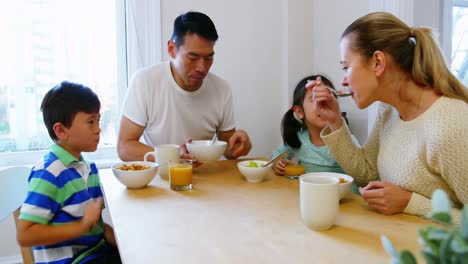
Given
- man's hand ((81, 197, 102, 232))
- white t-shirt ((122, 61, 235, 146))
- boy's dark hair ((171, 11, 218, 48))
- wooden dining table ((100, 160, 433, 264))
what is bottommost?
man's hand ((81, 197, 102, 232))

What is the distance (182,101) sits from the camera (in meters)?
1.98

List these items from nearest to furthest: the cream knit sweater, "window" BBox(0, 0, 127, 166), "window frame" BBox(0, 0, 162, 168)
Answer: the cream knit sweater < "window" BBox(0, 0, 127, 166) < "window frame" BBox(0, 0, 162, 168)

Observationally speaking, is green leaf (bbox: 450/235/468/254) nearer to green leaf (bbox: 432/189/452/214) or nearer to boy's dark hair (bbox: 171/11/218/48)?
green leaf (bbox: 432/189/452/214)

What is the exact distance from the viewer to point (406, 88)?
1215mm

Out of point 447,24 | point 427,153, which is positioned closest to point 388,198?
point 427,153

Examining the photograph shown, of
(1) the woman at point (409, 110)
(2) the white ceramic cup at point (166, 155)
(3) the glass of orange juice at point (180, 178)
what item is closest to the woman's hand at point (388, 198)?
(1) the woman at point (409, 110)

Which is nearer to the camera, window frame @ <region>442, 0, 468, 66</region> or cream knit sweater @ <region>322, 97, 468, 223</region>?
cream knit sweater @ <region>322, 97, 468, 223</region>

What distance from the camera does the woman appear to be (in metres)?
1.04

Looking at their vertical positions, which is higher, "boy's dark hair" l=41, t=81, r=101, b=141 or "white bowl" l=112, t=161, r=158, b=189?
"boy's dark hair" l=41, t=81, r=101, b=141

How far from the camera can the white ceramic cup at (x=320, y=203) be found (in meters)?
0.92

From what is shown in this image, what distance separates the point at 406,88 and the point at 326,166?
637 millimetres

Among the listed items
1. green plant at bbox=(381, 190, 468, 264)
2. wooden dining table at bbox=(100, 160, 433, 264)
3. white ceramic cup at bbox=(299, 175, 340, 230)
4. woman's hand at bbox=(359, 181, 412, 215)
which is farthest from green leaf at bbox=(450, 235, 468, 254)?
woman's hand at bbox=(359, 181, 412, 215)

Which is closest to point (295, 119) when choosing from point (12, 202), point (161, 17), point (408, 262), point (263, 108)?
point (263, 108)

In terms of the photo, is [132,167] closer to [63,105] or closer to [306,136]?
[63,105]
